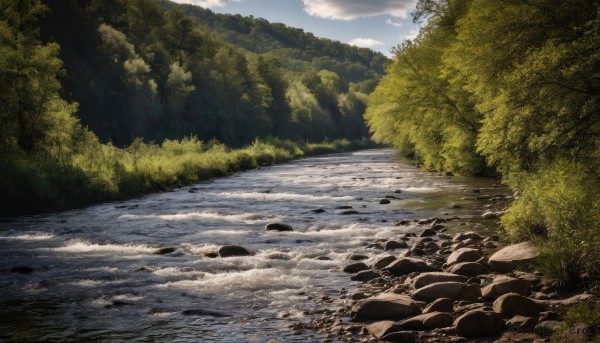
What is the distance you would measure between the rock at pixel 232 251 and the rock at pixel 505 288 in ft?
Result: 24.8

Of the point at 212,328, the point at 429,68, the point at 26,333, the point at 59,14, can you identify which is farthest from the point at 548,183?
the point at 59,14

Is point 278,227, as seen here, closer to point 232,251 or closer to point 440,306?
point 232,251

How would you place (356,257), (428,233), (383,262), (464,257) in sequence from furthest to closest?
(428,233) < (356,257) < (383,262) < (464,257)

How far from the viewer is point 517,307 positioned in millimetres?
9273

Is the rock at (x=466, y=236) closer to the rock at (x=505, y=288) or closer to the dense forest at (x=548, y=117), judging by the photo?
the dense forest at (x=548, y=117)

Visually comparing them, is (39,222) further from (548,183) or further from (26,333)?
(548,183)

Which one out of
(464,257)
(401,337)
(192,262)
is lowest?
(401,337)

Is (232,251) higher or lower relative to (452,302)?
higher

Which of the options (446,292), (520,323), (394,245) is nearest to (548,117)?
(394,245)

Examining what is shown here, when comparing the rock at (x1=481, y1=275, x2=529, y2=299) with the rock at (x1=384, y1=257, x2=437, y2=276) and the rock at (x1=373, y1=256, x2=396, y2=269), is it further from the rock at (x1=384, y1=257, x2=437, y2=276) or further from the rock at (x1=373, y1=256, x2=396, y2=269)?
the rock at (x1=373, y1=256, x2=396, y2=269)

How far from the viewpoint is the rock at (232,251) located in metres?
15.8

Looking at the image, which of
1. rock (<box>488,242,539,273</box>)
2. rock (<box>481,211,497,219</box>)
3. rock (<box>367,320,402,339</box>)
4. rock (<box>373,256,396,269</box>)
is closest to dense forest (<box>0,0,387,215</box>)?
rock (<box>373,256,396,269</box>)

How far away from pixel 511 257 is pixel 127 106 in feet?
179

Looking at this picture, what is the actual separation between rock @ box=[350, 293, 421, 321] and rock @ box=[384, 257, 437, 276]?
294 cm
